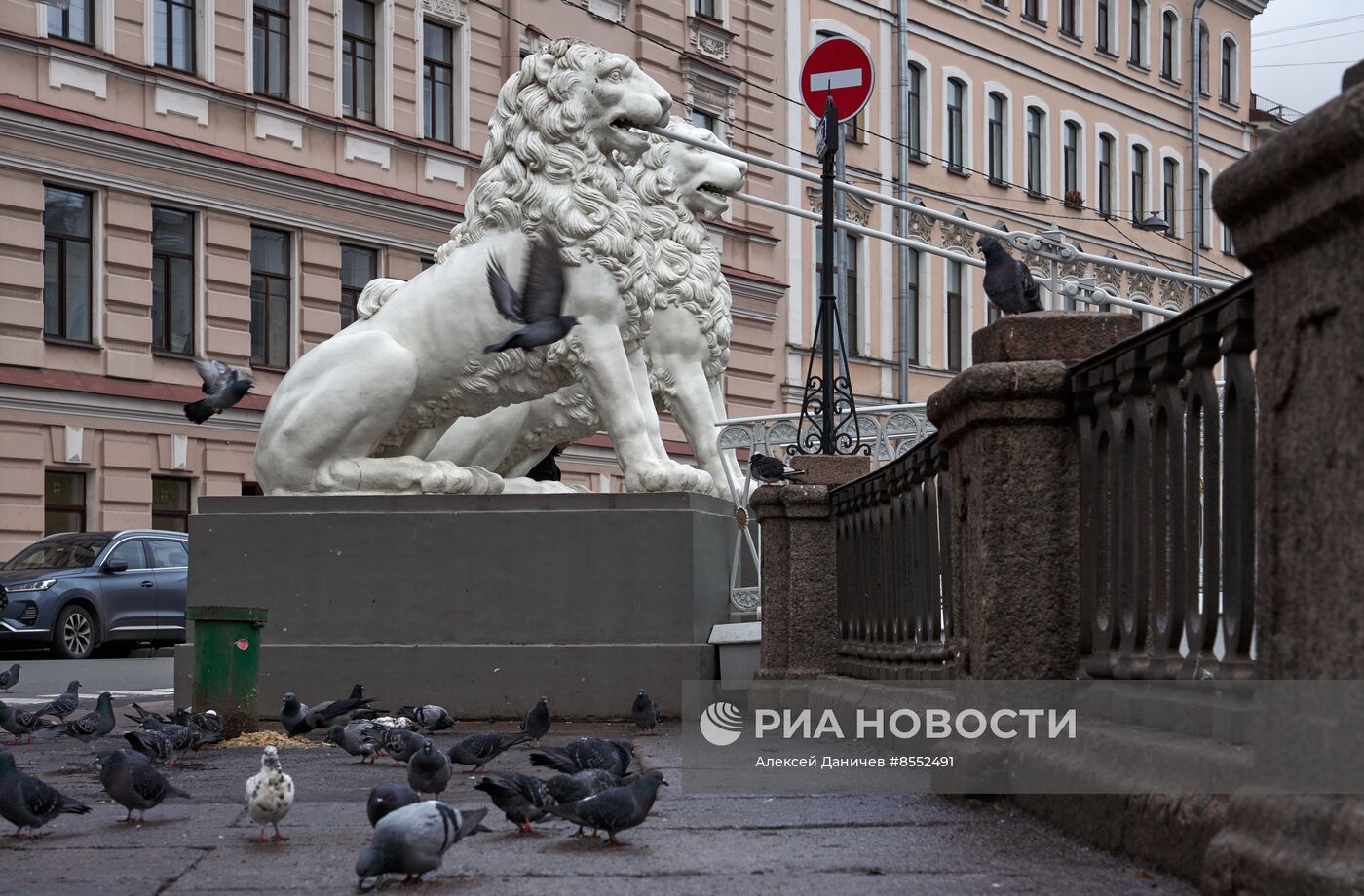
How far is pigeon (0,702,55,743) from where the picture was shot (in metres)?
9.87

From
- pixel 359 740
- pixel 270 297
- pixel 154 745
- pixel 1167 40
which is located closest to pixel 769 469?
pixel 359 740

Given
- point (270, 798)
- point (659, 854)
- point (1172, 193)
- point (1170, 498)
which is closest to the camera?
point (1170, 498)

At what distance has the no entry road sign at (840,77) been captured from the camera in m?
12.8

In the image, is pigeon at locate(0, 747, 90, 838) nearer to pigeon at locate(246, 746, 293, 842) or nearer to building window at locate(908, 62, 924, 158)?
pigeon at locate(246, 746, 293, 842)

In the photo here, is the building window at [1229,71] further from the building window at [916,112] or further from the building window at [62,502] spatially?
the building window at [62,502]

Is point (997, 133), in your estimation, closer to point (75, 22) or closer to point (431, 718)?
point (75, 22)

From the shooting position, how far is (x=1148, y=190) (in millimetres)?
49688

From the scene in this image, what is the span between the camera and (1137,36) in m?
50.1

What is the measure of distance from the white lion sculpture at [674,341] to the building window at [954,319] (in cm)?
3092

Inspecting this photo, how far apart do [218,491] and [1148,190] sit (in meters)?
30.0

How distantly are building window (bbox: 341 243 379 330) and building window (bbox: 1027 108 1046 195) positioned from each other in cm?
2071

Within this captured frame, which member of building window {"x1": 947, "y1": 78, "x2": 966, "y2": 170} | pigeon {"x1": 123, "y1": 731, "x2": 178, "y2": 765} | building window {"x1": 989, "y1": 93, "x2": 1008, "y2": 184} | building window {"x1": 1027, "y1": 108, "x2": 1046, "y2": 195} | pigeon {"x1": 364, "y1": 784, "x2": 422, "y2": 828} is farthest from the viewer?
building window {"x1": 1027, "y1": 108, "x2": 1046, "y2": 195}

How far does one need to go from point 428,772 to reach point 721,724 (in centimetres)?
396

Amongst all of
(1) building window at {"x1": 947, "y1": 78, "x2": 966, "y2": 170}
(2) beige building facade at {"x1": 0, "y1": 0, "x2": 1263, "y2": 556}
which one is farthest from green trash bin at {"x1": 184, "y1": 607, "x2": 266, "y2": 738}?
(1) building window at {"x1": 947, "y1": 78, "x2": 966, "y2": 170}
